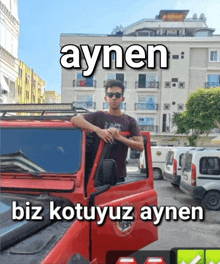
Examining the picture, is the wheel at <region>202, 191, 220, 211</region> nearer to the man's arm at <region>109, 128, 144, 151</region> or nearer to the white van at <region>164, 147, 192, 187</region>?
the white van at <region>164, 147, 192, 187</region>

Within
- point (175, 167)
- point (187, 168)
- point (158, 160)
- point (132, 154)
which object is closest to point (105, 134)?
point (132, 154)

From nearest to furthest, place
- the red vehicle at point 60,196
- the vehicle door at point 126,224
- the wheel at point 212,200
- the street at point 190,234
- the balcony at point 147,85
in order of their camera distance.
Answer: the red vehicle at point 60,196
the vehicle door at point 126,224
the street at point 190,234
the wheel at point 212,200
the balcony at point 147,85

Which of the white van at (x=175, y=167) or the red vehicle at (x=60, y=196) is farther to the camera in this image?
the white van at (x=175, y=167)

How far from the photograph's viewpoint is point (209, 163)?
984cm

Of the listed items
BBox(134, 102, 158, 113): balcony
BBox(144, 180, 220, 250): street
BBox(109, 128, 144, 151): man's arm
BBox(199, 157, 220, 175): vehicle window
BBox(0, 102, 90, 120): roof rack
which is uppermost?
BBox(134, 102, 158, 113): balcony

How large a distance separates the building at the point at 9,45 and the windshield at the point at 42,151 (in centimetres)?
2012

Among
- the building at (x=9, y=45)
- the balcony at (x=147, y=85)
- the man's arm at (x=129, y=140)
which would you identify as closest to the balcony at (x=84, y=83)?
the balcony at (x=147, y=85)

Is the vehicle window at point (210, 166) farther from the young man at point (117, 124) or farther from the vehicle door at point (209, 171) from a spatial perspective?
the young man at point (117, 124)

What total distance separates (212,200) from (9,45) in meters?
21.2

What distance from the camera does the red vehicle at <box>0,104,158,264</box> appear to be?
2.36 meters

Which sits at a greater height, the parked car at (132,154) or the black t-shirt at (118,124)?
the black t-shirt at (118,124)

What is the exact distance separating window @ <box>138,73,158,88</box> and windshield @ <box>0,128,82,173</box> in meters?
38.5

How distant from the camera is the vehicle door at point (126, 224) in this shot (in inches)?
119

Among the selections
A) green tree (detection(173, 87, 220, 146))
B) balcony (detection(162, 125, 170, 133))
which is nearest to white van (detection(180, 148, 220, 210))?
green tree (detection(173, 87, 220, 146))
